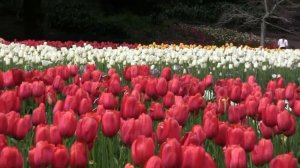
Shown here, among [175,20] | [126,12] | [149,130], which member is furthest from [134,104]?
[175,20]

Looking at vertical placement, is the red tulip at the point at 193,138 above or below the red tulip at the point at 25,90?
above

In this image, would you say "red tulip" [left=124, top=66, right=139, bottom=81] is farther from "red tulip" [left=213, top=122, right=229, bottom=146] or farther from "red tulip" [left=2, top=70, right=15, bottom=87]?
"red tulip" [left=213, top=122, right=229, bottom=146]

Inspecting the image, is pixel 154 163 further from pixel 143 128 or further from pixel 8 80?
pixel 8 80

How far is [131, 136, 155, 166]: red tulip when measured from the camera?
2633 millimetres

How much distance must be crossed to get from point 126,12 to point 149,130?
32.8 meters

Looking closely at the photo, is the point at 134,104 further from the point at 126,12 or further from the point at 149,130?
the point at 126,12

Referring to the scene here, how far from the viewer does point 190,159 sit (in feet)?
8.02

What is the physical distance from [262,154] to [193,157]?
0.69m

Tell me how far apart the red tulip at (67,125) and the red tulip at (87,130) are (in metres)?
0.15

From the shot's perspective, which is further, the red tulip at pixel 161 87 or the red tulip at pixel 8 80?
the red tulip at pixel 8 80

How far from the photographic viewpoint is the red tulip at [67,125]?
3.26 metres

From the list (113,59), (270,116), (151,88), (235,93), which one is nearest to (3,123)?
(270,116)

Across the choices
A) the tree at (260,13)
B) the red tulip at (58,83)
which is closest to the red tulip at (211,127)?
the red tulip at (58,83)

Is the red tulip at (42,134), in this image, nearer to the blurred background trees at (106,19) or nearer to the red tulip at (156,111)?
the red tulip at (156,111)
